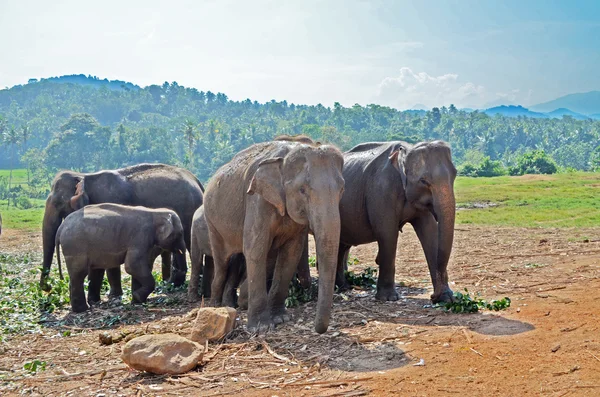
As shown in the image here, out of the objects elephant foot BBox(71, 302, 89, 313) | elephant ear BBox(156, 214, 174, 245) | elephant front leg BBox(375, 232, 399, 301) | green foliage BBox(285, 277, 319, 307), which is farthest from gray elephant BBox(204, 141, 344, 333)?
elephant foot BBox(71, 302, 89, 313)

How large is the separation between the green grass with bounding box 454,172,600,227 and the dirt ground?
1193cm

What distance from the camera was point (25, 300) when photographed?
1122cm

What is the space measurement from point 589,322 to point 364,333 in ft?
7.15

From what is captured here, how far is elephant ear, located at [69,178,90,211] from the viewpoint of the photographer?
41.5 feet

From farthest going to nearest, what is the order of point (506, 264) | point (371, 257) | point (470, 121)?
point (470, 121), point (371, 257), point (506, 264)

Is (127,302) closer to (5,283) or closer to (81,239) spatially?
(81,239)

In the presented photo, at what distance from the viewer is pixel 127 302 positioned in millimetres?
10773

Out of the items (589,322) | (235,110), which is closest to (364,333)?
(589,322)

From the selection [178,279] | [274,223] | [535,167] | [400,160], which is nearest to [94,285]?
[178,279]

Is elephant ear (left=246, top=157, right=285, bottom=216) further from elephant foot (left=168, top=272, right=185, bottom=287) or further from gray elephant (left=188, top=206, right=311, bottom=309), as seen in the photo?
elephant foot (left=168, top=272, right=185, bottom=287)

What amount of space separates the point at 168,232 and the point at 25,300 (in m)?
2.72

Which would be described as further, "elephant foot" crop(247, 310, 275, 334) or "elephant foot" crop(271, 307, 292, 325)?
"elephant foot" crop(271, 307, 292, 325)

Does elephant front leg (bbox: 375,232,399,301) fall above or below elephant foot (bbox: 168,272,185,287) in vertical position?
above

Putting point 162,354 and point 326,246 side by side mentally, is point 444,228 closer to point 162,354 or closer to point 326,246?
point 326,246
